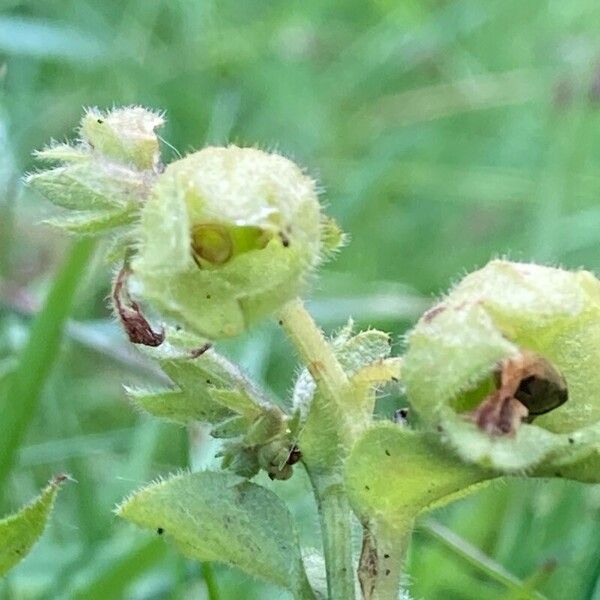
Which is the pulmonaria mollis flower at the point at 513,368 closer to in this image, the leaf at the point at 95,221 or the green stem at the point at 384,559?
the green stem at the point at 384,559

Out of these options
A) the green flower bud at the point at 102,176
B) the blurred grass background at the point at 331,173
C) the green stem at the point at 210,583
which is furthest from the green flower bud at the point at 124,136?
the blurred grass background at the point at 331,173

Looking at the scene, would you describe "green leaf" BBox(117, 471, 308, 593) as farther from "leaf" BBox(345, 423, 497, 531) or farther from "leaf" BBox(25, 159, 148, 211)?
"leaf" BBox(25, 159, 148, 211)

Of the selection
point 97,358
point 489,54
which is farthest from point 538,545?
point 489,54

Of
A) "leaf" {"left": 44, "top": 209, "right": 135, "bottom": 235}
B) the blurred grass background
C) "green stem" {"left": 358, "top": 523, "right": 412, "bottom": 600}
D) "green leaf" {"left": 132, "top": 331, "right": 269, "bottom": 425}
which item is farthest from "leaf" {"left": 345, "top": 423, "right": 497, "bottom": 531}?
the blurred grass background

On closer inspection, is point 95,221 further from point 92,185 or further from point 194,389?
point 194,389

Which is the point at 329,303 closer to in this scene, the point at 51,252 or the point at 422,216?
the point at 51,252
